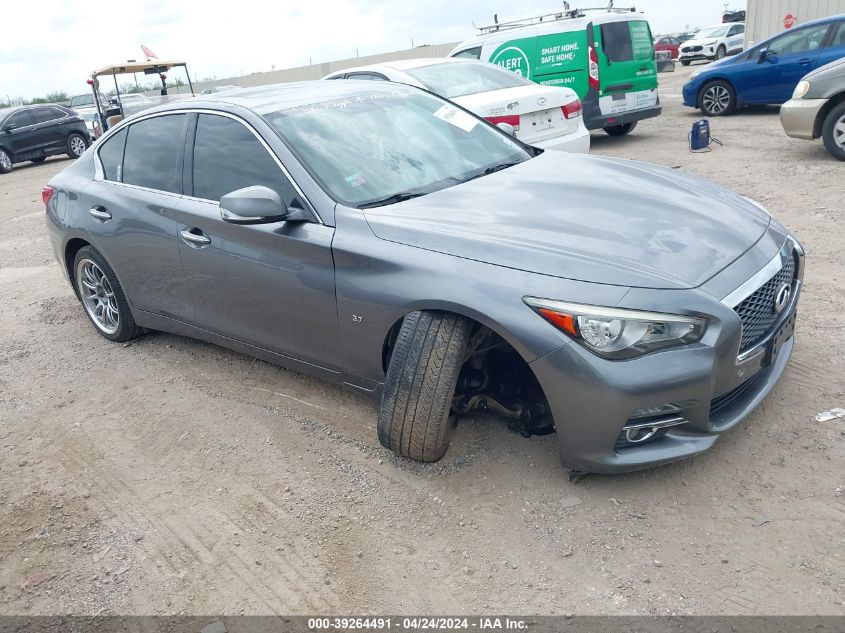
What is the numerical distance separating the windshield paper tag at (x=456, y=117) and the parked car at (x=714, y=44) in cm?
2757

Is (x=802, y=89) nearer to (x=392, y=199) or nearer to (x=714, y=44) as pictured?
(x=392, y=199)

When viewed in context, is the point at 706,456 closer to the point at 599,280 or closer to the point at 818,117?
the point at 599,280

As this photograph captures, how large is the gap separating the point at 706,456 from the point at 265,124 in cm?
266

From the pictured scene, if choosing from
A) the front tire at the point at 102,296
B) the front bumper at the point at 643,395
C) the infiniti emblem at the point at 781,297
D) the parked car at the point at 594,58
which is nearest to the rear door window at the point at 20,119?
the parked car at the point at 594,58

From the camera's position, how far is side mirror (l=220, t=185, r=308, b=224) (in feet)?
10.7

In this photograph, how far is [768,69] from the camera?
1150cm

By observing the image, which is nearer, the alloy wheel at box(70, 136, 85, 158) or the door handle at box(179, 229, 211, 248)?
the door handle at box(179, 229, 211, 248)

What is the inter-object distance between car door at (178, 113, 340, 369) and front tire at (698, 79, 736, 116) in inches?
424

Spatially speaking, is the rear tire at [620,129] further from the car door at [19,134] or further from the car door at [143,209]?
the car door at [19,134]

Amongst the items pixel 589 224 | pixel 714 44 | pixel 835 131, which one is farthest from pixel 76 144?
pixel 714 44

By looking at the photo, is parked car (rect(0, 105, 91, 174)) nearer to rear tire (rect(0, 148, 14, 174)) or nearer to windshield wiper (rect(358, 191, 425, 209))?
rear tire (rect(0, 148, 14, 174))

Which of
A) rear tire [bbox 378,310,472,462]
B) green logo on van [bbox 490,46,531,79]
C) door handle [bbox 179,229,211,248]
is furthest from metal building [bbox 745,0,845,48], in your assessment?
rear tire [bbox 378,310,472,462]

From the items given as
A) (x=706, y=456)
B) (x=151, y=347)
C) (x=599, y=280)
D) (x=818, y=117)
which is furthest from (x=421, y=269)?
(x=818, y=117)

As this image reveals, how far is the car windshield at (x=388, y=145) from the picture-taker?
11.4ft
